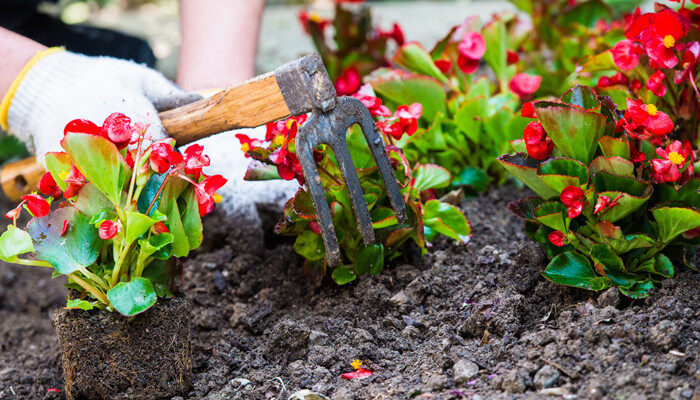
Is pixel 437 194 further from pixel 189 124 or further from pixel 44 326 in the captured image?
pixel 44 326

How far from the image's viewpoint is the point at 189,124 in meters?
1.31

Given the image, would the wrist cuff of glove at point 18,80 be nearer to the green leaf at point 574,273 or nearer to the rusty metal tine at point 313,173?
the rusty metal tine at point 313,173

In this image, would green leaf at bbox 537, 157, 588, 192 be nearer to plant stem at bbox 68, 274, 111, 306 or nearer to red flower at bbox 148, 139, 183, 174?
red flower at bbox 148, 139, 183, 174

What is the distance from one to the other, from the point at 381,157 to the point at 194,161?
342 mm

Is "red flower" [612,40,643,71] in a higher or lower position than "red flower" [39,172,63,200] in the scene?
higher

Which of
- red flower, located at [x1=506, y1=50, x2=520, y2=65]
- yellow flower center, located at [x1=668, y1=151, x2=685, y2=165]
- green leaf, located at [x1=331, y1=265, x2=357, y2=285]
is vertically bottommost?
green leaf, located at [x1=331, y1=265, x2=357, y2=285]

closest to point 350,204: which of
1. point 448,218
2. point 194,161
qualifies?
point 448,218

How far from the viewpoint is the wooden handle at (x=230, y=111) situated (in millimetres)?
1185

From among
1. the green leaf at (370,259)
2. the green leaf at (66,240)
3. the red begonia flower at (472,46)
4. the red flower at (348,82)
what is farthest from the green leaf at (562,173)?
the red flower at (348,82)

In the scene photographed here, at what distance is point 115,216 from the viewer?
1.10 m

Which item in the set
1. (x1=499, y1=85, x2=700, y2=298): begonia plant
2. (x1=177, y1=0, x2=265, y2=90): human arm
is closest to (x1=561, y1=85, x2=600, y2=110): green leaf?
(x1=499, y1=85, x2=700, y2=298): begonia plant

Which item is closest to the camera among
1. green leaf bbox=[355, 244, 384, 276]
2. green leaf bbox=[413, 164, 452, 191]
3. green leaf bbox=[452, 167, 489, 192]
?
green leaf bbox=[355, 244, 384, 276]

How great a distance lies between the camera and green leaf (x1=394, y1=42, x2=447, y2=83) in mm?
1696

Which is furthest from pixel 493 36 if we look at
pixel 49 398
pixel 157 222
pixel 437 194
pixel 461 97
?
pixel 49 398
